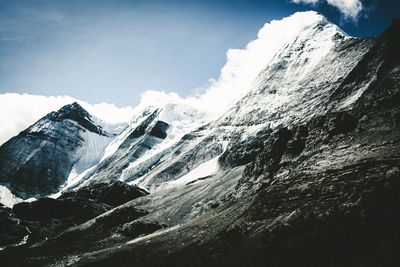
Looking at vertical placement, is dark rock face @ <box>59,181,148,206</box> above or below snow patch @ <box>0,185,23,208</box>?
below

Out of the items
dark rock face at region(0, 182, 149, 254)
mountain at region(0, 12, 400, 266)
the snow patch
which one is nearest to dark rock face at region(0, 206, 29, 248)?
dark rock face at region(0, 182, 149, 254)

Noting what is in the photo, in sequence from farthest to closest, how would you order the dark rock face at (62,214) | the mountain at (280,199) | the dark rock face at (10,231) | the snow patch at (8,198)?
1. the snow patch at (8,198)
2. the dark rock face at (10,231)
3. the dark rock face at (62,214)
4. the mountain at (280,199)

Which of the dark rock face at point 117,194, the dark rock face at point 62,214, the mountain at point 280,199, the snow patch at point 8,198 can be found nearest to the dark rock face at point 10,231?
the dark rock face at point 62,214

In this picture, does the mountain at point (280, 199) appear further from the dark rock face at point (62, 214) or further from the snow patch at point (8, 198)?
the snow patch at point (8, 198)

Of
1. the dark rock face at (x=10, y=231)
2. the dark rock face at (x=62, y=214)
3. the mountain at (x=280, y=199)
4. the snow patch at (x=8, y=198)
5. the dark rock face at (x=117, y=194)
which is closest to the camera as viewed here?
the mountain at (x=280, y=199)

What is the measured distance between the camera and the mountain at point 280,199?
30.1 meters

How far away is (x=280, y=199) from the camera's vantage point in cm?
4144

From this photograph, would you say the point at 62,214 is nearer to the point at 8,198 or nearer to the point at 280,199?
the point at 280,199

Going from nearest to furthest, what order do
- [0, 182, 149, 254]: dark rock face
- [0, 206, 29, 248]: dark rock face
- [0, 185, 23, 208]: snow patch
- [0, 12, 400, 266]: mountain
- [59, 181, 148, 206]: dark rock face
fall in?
[0, 12, 400, 266]: mountain → [0, 182, 149, 254]: dark rock face → [0, 206, 29, 248]: dark rock face → [59, 181, 148, 206]: dark rock face → [0, 185, 23, 208]: snow patch

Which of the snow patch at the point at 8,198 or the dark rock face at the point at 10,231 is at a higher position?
the snow patch at the point at 8,198

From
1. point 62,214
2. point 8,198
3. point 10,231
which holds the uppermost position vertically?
point 8,198

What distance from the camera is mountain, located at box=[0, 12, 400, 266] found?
30062mm

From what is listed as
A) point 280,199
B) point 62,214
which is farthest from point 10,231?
point 280,199

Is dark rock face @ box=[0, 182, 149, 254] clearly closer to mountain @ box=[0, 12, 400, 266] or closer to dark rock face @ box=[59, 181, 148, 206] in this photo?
dark rock face @ box=[59, 181, 148, 206]
